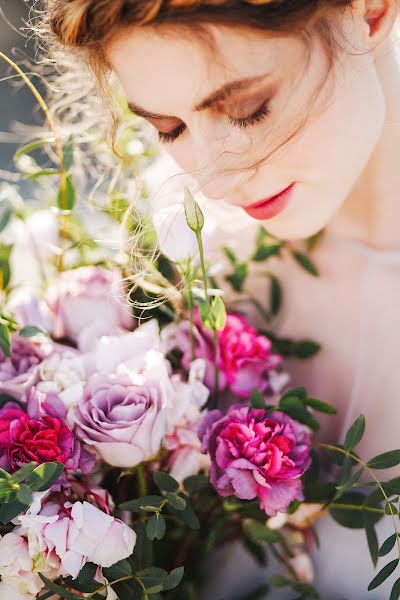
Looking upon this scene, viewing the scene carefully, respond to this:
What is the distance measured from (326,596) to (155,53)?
2.36 ft

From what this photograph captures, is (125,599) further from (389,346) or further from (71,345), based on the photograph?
(389,346)

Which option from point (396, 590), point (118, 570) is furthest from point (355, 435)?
point (118, 570)

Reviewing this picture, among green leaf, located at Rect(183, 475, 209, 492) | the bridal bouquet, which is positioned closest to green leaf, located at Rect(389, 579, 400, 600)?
the bridal bouquet

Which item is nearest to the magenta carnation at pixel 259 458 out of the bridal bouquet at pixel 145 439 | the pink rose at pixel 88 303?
the bridal bouquet at pixel 145 439

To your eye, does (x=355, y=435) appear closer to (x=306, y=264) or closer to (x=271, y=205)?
(x=271, y=205)

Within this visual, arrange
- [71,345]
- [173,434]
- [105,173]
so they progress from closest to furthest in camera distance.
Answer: [173,434] → [71,345] → [105,173]

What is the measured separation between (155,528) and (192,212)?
0.32 meters

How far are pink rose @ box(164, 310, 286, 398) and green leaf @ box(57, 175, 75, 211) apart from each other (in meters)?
0.21

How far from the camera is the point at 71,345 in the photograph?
96cm

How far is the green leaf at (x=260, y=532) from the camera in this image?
2.73ft

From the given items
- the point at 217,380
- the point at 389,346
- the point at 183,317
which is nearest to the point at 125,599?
the point at 217,380

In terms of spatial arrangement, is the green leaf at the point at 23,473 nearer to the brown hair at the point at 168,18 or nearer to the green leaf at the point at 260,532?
the green leaf at the point at 260,532

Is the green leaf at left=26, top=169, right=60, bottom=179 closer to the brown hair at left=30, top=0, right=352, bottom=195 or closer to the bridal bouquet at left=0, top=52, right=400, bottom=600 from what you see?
the bridal bouquet at left=0, top=52, right=400, bottom=600

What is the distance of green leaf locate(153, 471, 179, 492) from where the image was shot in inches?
30.6
